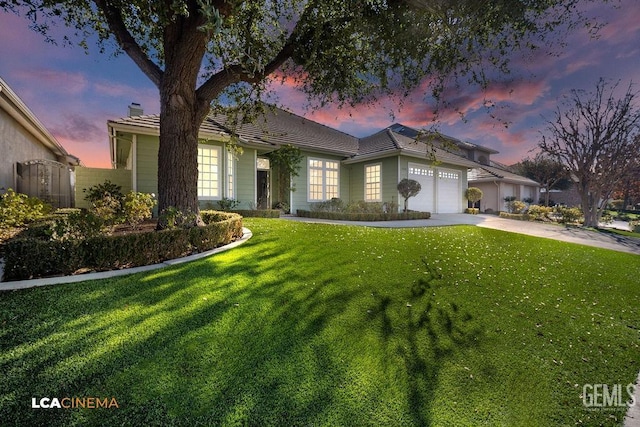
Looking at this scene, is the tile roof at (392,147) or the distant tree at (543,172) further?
the distant tree at (543,172)

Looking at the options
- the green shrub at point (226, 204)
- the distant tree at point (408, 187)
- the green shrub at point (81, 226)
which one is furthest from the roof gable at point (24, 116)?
the distant tree at point (408, 187)

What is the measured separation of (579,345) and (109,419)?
4.45m

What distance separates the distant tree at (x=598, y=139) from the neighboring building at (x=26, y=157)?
22.6 meters

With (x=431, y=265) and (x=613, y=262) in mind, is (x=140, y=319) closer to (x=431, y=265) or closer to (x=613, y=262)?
(x=431, y=265)

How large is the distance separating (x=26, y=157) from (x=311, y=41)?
1208 cm

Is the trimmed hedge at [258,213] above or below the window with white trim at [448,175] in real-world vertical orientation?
below

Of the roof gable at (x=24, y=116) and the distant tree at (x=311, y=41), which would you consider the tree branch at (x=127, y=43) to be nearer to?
the distant tree at (x=311, y=41)

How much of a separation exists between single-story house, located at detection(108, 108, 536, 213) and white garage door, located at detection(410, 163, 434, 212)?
55 millimetres

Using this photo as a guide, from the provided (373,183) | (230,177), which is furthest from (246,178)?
(373,183)

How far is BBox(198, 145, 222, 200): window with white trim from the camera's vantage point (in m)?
10.8

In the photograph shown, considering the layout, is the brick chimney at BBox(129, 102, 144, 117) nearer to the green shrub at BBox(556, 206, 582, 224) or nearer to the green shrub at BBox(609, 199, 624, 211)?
the green shrub at BBox(556, 206, 582, 224)

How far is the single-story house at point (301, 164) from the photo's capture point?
9.86 metres

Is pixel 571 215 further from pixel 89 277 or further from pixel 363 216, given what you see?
pixel 89 277

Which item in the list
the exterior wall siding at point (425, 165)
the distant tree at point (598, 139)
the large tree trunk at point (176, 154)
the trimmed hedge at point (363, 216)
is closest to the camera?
the large tree trunk at point (176, 154)
